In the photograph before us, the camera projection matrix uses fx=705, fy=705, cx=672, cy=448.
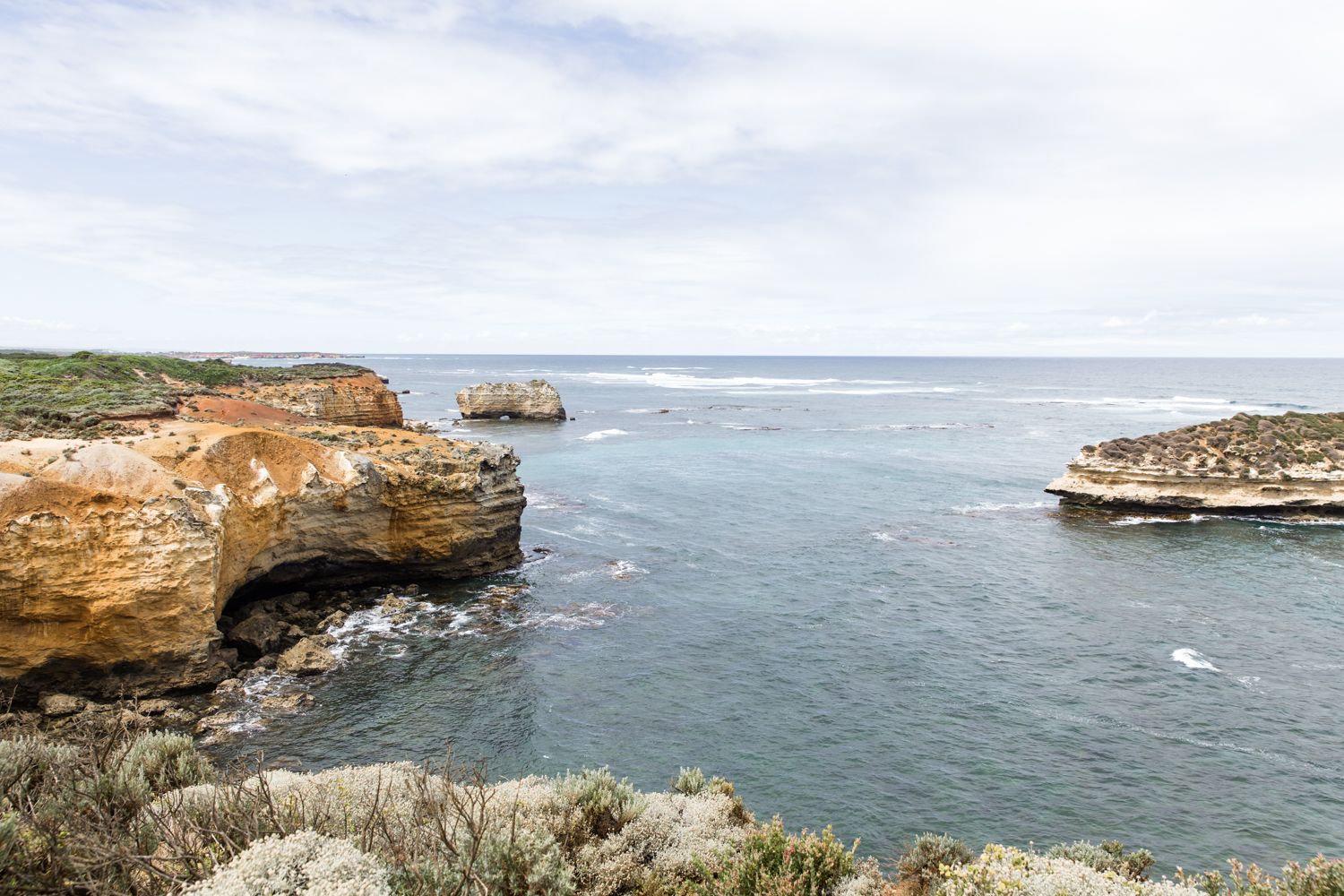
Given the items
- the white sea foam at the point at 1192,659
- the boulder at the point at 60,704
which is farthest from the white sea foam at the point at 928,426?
the boulder at the point at 60,704

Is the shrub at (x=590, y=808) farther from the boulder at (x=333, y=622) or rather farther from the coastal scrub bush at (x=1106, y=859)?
the boulder at (x=333, y=622)

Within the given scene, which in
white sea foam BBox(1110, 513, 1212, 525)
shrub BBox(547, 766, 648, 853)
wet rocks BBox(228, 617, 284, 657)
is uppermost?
white sea foam BBox(1110, 513, 1212, 525)

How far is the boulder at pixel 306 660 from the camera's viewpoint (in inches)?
796

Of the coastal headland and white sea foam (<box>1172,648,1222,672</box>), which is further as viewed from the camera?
white sea foam (<box>1172,648,1222,672</box>)

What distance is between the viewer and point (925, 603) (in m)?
26.7

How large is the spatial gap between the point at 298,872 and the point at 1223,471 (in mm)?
49193

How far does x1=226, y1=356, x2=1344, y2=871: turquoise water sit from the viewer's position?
15.5m

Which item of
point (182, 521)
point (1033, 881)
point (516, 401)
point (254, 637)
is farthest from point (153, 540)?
point (516, 401)

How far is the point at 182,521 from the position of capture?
59.7 feet

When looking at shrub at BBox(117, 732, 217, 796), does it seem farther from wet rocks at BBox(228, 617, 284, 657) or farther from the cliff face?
wet rocks at BBox(228, 617, 284, 657)

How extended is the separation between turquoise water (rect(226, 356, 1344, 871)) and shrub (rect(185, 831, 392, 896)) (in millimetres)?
9036

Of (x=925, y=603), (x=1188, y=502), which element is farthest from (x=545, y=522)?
(x=1188, y=502)

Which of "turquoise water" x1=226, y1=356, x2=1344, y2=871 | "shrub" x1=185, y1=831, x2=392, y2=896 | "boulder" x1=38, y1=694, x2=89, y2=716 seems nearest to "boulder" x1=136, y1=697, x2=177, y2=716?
"boulder" x1=38, y1=694, x2=89, y2=716

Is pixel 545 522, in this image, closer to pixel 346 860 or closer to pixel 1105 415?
pixel 346 860
